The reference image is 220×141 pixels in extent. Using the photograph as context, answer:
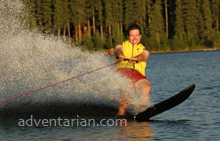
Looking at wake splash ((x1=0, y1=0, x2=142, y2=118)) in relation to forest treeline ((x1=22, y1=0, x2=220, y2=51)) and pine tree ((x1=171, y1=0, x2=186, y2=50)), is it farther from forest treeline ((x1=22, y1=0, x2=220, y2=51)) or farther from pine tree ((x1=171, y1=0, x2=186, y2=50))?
pine tree ((x1=171, y1=0, x2=186, y2=50))

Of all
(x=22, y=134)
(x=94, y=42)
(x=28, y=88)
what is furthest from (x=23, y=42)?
(x=94, y=42)

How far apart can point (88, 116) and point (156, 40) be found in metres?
77.1

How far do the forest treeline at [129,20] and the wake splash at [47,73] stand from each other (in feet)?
196

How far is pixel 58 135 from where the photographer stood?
9008 mm

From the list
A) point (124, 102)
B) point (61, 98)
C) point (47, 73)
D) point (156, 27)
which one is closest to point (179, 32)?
point (156, 27)

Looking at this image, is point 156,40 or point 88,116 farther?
point 156,40

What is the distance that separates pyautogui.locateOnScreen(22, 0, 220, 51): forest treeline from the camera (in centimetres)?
7775

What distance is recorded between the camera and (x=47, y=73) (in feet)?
38.8

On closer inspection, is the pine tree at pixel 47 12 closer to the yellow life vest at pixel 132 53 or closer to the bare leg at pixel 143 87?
the yellow life vest at pixel 132 53

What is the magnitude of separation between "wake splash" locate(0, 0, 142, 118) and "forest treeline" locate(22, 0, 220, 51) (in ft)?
196

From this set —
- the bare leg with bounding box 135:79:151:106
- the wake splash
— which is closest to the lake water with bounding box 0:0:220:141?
the wake splash

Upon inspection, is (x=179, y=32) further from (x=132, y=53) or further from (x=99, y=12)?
(x=132, y=53)

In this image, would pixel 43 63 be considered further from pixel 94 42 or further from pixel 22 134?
pixel 94 42

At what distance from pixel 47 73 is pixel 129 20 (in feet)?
260
